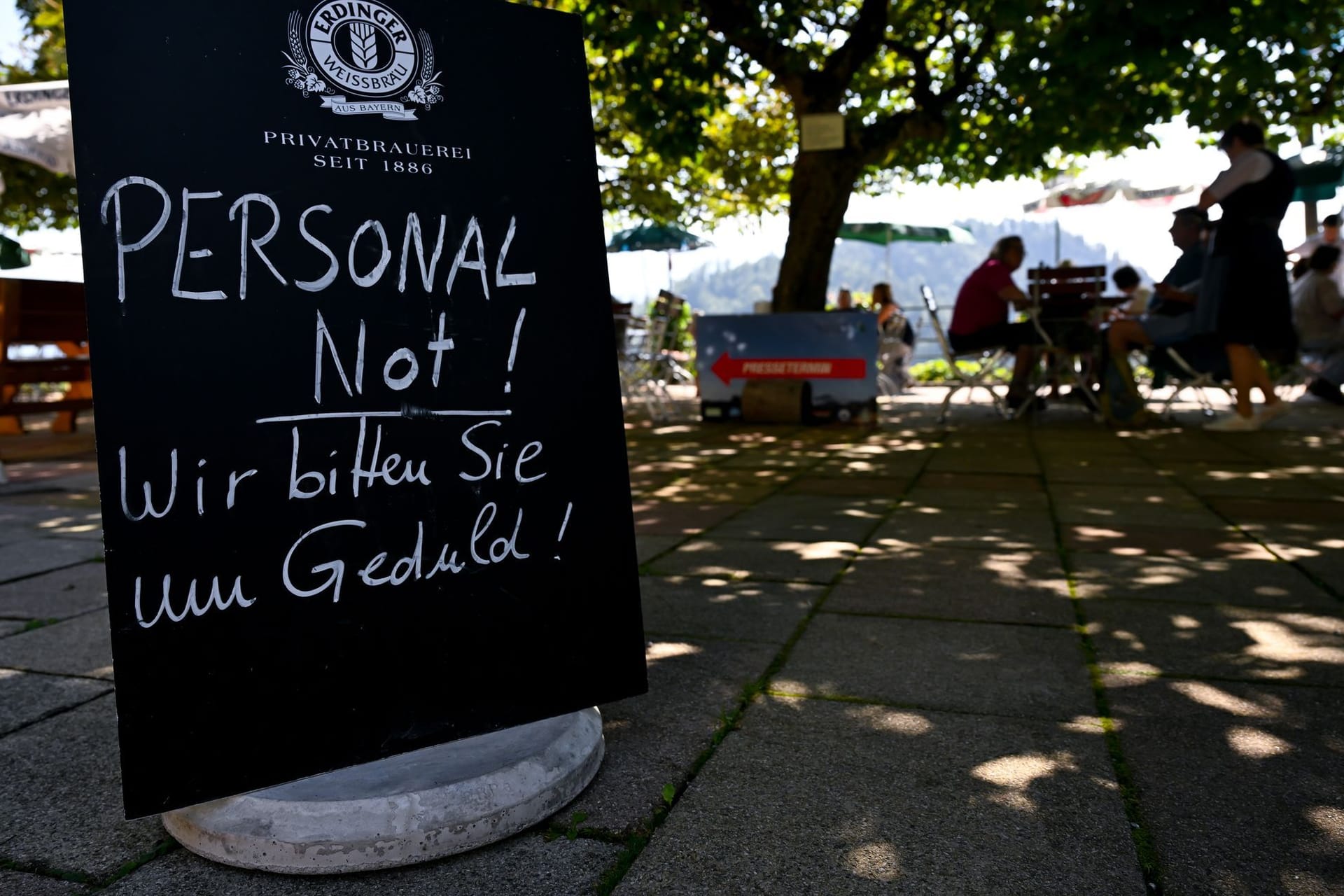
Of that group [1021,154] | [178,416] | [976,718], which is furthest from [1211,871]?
[1021,154]

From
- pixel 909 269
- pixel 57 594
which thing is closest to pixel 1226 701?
pixel 57 594

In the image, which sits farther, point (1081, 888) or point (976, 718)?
point (976, 718)

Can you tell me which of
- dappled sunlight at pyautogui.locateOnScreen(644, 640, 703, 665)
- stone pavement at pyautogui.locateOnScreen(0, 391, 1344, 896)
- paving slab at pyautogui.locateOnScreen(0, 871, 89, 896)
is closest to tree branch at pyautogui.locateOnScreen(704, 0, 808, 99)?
stone pavement at pyautogui.locateOnScreen(0, 391, 1344, 896)

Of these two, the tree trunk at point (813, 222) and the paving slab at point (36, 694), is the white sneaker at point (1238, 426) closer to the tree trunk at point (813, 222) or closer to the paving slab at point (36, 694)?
the tree trunk at point (813, 222)

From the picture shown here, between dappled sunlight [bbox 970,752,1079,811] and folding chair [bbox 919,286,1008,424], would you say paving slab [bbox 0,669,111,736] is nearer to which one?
→ dappled sunlight [bbox 970,752,1079,811]

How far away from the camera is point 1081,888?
1.55 meters

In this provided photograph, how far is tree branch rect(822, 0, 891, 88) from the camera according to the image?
923 cm

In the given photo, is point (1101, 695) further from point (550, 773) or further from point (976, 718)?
point (550, 773)

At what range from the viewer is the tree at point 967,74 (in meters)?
7.11

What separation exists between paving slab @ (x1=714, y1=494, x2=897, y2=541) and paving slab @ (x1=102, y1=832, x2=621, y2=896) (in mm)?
2677

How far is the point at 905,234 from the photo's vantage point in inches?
740

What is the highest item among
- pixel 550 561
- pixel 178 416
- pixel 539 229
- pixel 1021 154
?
pixel 1021 154

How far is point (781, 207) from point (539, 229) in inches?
773

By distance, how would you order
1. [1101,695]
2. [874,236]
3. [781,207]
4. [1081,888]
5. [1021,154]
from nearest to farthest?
1. [1081,888]
2. [1101,695]
3. [1021,154]
4. [874,236]
5. [781,207]
